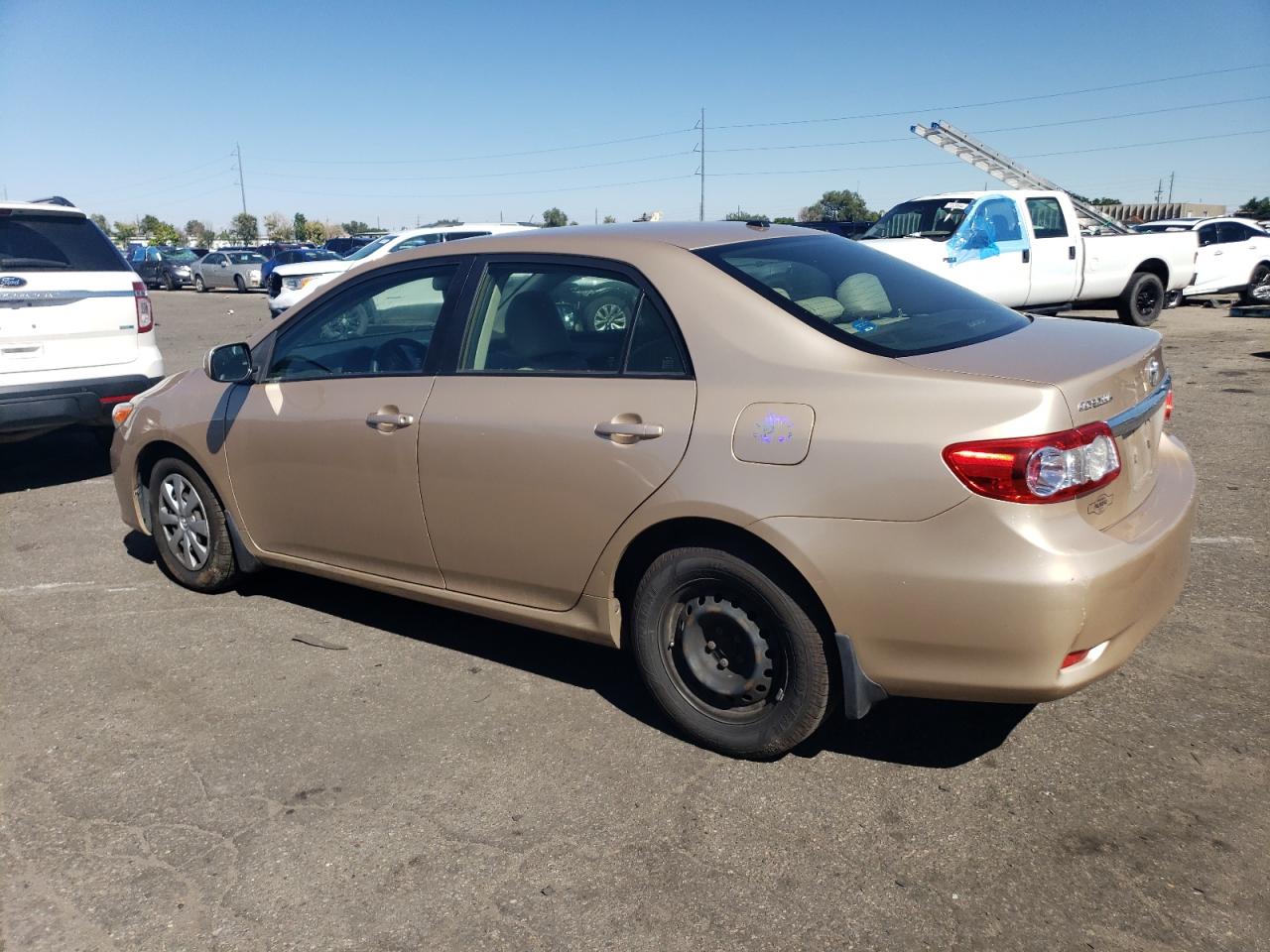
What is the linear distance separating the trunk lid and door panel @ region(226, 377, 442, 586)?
1908 mm

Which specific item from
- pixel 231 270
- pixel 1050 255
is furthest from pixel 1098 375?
pixel 231 270

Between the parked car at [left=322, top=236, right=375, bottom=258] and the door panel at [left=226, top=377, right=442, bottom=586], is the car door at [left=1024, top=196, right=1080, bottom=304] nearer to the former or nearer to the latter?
the door panel at [left=226, top=377, right=442, bottom=586]

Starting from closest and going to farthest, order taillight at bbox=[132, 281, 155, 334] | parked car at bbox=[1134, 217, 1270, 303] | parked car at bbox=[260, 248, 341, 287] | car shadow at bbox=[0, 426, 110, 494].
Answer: taillight at bbox=[132, 281, 155, 334]
car shadow at bbox=[0, 426, 110, 494]
parked car at bbox=[1134, 217, 1270, 303]
parked car at bbox=[260, 248, 341, 287]

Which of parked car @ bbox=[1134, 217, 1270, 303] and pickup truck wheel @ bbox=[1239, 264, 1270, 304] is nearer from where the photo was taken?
parked car @ bbox=[1134, 217, 1270, 303]

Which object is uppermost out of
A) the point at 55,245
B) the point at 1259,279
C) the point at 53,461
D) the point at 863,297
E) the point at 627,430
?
the point at 55,245

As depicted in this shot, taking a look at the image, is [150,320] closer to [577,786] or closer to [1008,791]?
[577,786]

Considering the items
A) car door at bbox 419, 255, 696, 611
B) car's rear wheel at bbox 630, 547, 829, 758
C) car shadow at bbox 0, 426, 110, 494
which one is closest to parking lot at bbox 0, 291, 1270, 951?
car's rear wheel at bbox 630, 547, 829, 758

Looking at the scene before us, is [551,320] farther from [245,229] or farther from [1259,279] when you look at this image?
[245,229]

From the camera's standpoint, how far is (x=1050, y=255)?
13195mm

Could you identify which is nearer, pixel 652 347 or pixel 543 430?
pixel 652 347

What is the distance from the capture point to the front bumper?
266 cm

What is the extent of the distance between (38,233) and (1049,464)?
6718mm

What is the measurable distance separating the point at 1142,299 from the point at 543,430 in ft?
45.4

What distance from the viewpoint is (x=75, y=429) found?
373 inches
